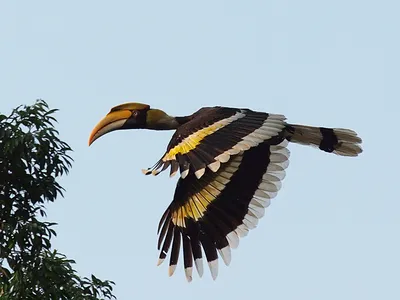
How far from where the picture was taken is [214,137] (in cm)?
1157

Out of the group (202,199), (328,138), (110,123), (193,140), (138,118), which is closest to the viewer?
(193,140)

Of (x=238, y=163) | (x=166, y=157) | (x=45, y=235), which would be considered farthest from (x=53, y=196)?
(x=166, y=157)

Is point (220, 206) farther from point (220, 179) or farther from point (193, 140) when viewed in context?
point (193, 140)

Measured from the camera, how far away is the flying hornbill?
11883 millimetres

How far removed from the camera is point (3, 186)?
13859 millimetres

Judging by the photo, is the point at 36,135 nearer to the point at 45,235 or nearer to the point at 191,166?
the point at 45,235

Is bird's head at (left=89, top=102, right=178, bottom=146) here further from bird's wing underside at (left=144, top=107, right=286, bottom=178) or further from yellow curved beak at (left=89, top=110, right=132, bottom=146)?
bird's wing underside at (left=144, top=107, right=286, bottom=178)

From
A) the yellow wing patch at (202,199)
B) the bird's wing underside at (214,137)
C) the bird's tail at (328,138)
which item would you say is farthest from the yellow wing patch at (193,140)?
the bird's tail at (328,138)

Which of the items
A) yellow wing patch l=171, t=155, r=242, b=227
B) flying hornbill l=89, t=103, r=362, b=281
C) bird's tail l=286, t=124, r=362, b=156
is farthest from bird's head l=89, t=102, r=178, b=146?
bird's tail l=286, t=124, r=362, b=156

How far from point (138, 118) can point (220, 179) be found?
0.72 metres

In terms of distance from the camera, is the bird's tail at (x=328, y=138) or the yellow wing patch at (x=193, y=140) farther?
the bird's tail at (x=328, y=138)

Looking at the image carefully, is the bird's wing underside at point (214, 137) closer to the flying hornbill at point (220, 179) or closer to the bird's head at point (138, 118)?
the flying hornbill at point (220, 179)

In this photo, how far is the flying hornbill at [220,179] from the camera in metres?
11.9

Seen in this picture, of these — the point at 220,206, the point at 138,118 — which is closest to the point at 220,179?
the point at 220,206
